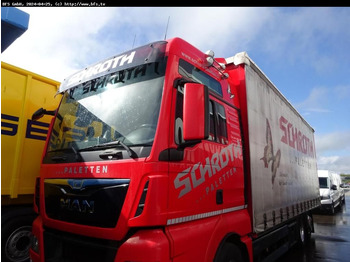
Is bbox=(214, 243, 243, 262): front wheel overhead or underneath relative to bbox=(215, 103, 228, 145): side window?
underneath

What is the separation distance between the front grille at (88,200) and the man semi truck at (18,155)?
5.10 ft

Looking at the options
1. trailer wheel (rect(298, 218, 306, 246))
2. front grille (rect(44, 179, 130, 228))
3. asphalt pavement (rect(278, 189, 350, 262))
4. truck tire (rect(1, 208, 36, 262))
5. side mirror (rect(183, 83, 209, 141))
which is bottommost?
asphalt pavement (rect(278, 189, 350, 262))

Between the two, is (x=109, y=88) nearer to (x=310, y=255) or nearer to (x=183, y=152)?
(x=183, y=152)

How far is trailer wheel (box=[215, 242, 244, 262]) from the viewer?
2.64m

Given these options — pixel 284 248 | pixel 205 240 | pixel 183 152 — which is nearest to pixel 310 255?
pixel 284 248

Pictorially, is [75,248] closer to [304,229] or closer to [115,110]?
[115,110]

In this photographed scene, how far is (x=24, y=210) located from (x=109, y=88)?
8.87 feet

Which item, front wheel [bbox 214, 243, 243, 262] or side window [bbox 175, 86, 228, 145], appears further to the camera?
front wheel [bbox 214, 243, 243, 262]

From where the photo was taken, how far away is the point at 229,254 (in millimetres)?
2852

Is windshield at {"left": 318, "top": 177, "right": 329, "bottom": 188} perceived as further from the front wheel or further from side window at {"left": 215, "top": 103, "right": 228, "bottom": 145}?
side window at {"left": 215, "top": 103, "right": 228, "bottom": 145}

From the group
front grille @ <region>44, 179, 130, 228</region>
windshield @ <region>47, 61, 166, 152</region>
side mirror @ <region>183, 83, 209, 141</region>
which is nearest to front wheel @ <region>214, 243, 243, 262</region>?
front grille @ <region>44, 179, 130, 228</region>

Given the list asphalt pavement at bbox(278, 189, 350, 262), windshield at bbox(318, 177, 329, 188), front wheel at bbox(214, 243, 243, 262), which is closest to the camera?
front wheel at bbox(214, 243, 243, 262)

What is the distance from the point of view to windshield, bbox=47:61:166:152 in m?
2.42

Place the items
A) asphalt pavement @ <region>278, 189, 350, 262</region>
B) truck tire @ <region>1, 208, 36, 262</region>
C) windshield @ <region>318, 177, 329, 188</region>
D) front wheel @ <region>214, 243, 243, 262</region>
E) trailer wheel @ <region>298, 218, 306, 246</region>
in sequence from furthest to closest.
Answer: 1. windshield @ <region>318, 177, 329, 188</region>
2. trailer wheel @ <region>298, 218, 306, 246</region>
3. asphalt pavement @ <region>278, 189, 350, 262</region>
4. truck tire @ <region>1, 208, 36, 262</region>
5. front wheel @ <region>214, 243, 243, 262</region>
